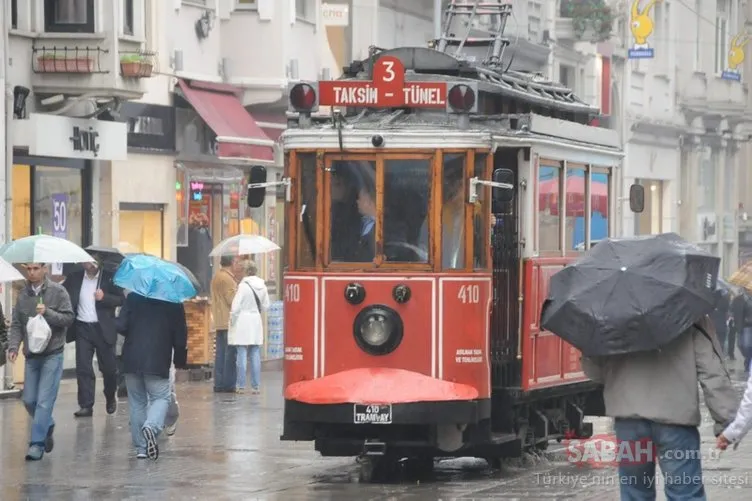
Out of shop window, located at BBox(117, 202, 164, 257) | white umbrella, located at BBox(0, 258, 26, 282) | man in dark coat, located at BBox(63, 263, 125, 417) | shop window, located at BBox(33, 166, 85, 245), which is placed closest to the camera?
white umbrella, located at BBox(0, 258, 26, 282)

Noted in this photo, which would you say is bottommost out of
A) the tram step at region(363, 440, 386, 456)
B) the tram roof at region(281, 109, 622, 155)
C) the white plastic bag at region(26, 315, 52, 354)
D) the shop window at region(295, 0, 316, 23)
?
the tram step at region(363, 440, 386, 456)

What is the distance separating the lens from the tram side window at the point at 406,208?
51.1ft

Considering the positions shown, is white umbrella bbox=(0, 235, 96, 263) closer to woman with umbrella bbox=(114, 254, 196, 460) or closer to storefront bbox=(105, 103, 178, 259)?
woman with umbrella bbox=(114, 254, 196, 460)

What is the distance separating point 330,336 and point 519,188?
2.02 meters

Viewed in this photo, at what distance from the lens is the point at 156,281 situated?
56.3ft

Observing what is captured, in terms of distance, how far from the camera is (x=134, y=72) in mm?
26844

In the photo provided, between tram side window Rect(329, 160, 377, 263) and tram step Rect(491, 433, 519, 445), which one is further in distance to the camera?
tram step Rect(491, 433, 519, 445)

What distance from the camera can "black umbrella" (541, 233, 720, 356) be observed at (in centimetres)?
1011

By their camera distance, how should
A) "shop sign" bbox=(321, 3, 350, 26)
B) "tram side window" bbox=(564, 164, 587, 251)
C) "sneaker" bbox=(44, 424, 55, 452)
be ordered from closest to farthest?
"tram side window" bbox=(564, 164, 587, 251) < "sneaker" bbox=(44, 424, 55, 452) < "shop sign" bbox=(321, 3, 350, 26)

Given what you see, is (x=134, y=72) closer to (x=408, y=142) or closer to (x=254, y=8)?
(x=254, y=8)

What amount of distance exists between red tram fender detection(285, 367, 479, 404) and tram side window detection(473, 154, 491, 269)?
998 millimetres

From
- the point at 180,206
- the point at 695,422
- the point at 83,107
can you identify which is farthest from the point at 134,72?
the point at 695,422

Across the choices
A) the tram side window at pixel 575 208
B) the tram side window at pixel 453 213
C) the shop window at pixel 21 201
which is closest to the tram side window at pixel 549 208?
the tram side window at pixel 575 208

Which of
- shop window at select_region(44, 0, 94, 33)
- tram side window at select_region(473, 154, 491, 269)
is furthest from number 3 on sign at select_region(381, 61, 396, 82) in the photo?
shop window at select_region(44, 0, 94, 33)
